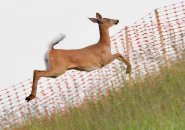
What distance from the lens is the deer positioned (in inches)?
528

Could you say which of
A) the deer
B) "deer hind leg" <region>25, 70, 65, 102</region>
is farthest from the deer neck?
"deer hind leg" <region>25, 70, 65, 102</region>

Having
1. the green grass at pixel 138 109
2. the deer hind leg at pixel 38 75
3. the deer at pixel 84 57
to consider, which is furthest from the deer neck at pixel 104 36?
the green grass at pixel 138 109

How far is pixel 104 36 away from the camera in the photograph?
14.9m

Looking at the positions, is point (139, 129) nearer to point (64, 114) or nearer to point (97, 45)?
point (64, 114)

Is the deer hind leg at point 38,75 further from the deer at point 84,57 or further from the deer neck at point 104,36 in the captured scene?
the deer neck at point 104,36

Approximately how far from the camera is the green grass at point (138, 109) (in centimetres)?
823

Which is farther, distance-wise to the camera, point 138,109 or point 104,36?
point 104,36

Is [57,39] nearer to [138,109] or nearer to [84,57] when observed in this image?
[84,57]

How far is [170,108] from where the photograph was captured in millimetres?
8547

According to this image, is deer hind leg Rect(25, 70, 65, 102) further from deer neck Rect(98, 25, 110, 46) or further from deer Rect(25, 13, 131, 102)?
deer neck Rect(98, 25, 110, 46)

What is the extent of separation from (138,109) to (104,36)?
6415 mm

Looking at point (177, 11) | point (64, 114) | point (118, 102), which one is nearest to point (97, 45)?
point (177, 11)

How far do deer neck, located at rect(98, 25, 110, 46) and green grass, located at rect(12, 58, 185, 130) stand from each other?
5285mm

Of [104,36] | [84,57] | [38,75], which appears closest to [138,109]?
[38,75]
